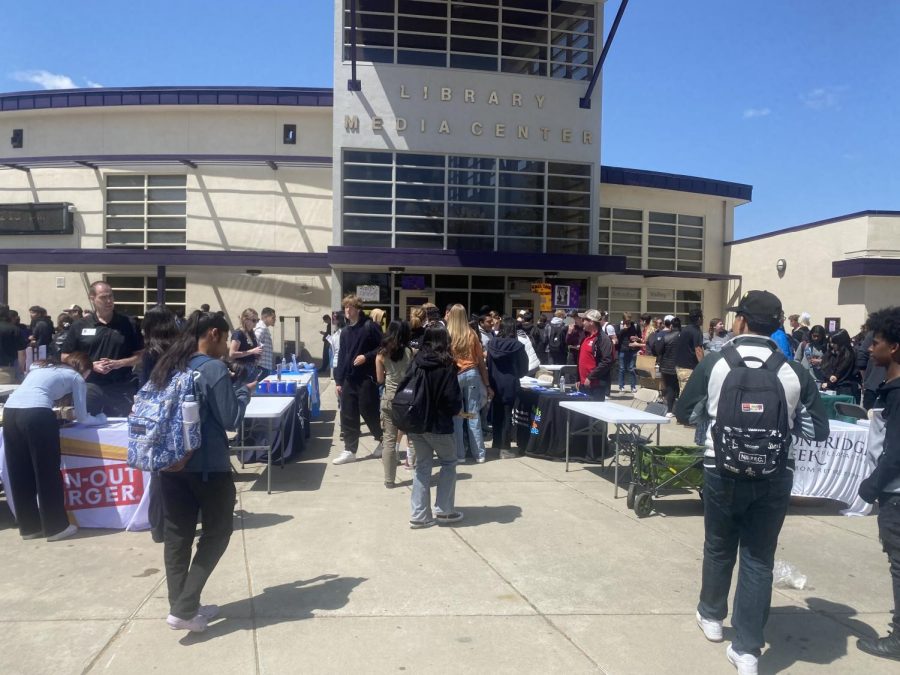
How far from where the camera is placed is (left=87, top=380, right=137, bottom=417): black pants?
246 inches

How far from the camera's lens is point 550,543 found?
18.2ft

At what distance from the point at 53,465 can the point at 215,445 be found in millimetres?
2550

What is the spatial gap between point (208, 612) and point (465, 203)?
15.1 meters

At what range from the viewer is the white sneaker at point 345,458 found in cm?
815

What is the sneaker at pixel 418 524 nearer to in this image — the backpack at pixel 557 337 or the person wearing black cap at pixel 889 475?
the person wearing black cap at pixel 889 475

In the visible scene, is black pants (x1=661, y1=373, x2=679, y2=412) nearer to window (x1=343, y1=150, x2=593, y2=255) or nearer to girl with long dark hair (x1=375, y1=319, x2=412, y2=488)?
girl with long dark hair (x1=375, y1=319, x2=412, y2=488)

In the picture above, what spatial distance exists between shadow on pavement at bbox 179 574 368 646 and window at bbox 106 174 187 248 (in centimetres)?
1848

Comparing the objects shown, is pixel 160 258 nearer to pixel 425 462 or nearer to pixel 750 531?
pixel 425 462

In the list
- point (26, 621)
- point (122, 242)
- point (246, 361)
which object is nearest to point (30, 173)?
point (122, 242)

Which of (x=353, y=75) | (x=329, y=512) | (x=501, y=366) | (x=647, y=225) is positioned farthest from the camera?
(x=647, y=225)

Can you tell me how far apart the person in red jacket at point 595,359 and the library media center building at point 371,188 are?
834 cm

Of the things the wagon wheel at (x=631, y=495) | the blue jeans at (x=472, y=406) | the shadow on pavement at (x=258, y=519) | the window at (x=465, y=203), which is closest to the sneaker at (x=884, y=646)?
the wagon wheel at (x=631, y=495)

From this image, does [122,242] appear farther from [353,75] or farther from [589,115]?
[589,115]

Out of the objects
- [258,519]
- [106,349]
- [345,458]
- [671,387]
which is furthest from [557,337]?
[106,349]
